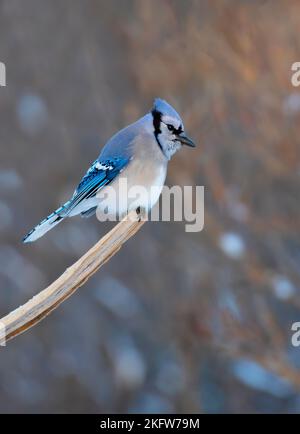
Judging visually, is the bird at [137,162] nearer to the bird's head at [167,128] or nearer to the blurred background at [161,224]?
the bird's head at [167,128]

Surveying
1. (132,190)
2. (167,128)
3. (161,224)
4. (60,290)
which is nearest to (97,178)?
(132,190)

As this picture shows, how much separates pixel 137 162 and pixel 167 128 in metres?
0.13

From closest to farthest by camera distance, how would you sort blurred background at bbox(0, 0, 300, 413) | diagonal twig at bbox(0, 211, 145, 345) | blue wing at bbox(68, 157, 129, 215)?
diagonal twig at bbox(0, 211, 145, 345) → blue wing at bbox(68, 157, 129, 215) → blurred background at bbox(0, 0, 300, 413)

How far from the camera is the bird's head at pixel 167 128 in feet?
7.83

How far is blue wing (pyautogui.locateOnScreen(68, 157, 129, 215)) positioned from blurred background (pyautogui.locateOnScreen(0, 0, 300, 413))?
96 centimetres

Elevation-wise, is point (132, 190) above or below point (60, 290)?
above

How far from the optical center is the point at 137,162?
8.09ft

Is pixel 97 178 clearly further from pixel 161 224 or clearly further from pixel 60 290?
pixel 161 224

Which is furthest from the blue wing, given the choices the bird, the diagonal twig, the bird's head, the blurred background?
the blurred background

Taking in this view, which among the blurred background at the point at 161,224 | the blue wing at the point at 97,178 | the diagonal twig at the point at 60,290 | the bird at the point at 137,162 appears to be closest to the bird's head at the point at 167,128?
the bird at the point at 137,162

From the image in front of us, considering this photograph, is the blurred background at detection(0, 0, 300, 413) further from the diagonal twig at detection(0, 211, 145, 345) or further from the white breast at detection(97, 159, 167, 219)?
the diagonal twig at detection(0, 211, 145, 345)

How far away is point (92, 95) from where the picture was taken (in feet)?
13.3

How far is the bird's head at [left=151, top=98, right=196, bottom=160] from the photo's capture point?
2.39 metres

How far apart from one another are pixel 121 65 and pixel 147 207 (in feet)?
5.81
